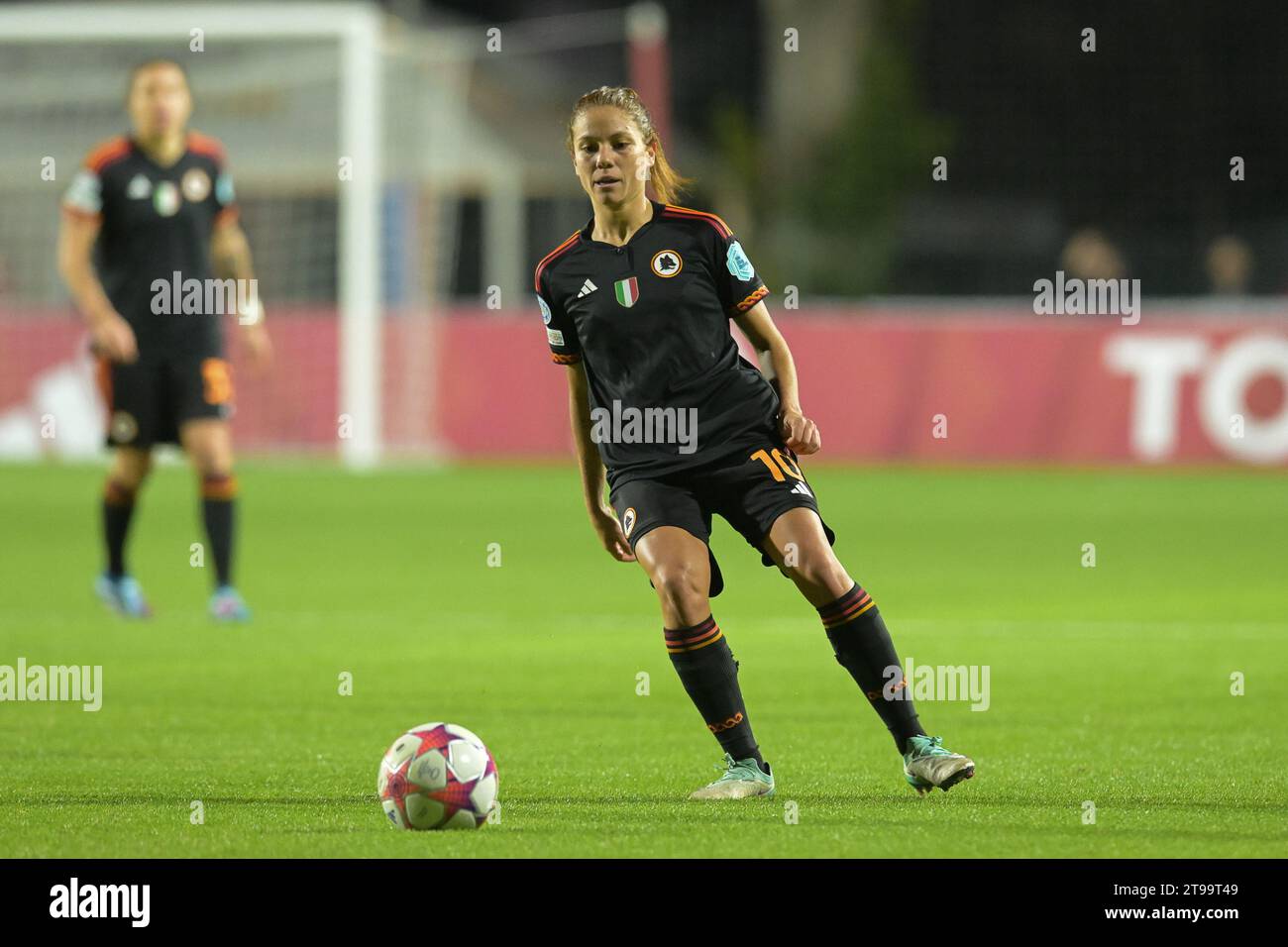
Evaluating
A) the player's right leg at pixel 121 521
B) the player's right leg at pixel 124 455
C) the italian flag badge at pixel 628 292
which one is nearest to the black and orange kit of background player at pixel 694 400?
the italian flag badge at pixel 628 292

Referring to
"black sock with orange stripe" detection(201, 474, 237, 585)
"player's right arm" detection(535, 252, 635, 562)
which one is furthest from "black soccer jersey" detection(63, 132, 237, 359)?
"player's right arm" detection(535, 252, 635, 562)

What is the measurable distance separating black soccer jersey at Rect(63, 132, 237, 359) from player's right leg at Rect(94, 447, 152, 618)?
1.65ft

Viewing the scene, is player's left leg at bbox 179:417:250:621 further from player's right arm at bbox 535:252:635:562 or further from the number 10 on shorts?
the number 10 on shorts

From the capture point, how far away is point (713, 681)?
6035 mm

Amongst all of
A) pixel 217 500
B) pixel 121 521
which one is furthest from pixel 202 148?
pixel 121 521

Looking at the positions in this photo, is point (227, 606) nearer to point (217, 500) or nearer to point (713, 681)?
point (217, 500)

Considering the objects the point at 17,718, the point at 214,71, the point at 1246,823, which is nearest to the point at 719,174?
the point at 214,71

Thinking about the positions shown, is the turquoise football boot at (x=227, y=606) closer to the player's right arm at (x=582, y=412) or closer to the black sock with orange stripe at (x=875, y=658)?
the player's right arm at (x=582, y=412)

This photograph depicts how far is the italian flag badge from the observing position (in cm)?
621

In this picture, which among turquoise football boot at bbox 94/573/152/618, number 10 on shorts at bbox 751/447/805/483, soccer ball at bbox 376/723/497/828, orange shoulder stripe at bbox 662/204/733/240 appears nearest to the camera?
soccer ball at bbox 376/723/497/828

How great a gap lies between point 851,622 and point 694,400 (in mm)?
762

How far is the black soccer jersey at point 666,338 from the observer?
6199 millimetres

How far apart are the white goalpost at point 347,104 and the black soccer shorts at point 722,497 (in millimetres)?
13783
